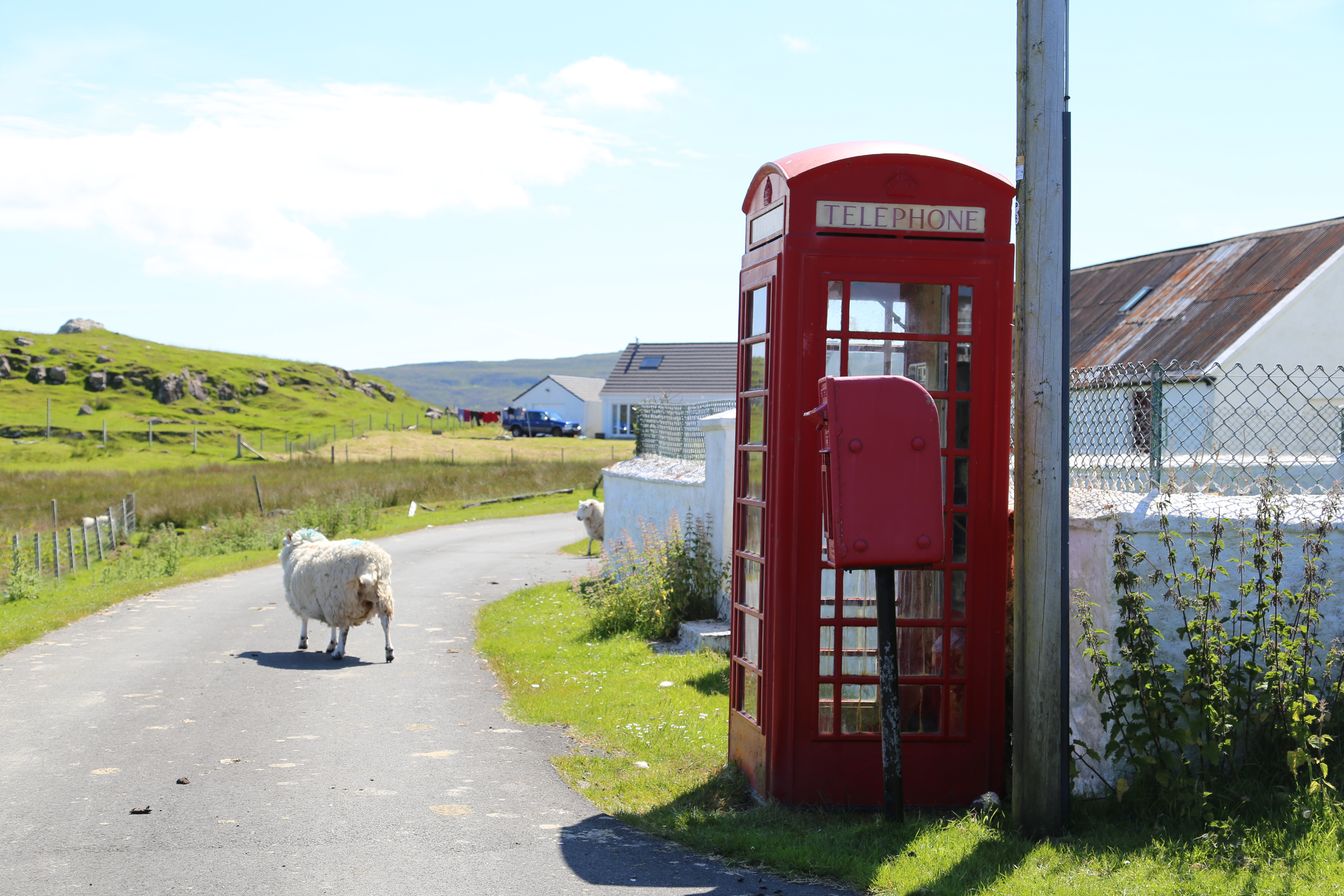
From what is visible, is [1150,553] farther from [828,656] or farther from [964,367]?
[828,656]

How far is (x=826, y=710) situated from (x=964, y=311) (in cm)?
228

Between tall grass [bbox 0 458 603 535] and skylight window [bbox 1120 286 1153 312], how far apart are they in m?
20.3

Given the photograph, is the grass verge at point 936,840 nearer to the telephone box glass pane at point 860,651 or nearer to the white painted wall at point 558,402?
the telephone box glass pane at point 860,651

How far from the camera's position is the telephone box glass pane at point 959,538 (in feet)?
19.7

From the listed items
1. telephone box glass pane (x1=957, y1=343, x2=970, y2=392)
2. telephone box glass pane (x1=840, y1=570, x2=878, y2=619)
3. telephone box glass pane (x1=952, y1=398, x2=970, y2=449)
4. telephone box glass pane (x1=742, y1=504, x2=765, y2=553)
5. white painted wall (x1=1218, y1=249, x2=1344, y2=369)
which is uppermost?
white painted wall (x1=1218, y1=249, x2=1344, y2=369)

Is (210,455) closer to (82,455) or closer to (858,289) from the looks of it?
(82,455)

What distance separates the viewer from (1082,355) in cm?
2533

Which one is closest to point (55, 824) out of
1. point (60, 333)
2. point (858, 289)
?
point (858, 289)

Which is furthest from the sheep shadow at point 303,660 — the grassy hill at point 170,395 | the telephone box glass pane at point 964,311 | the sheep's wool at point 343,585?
the grassy hill at point 170,395

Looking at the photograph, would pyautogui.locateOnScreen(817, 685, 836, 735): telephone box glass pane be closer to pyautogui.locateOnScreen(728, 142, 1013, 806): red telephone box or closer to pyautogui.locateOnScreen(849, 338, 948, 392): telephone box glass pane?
pyautogui.locateOnScreen(728, 142, 1013, 806): red telephone box

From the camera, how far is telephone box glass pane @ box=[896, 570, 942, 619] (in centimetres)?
599

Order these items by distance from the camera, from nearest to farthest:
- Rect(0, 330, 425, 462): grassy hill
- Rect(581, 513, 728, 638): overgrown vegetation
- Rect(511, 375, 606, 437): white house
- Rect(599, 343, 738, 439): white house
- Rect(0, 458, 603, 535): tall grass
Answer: Rect(581, 513, 728, 638): overgrown vegetation < Rect(0, 458, 603, 535): tall grass < Rect(599, 343, 738, 439): white house < Rect(0, 330, 425, 462): grassy hill < Rect(511, 375, 606, 437): white house

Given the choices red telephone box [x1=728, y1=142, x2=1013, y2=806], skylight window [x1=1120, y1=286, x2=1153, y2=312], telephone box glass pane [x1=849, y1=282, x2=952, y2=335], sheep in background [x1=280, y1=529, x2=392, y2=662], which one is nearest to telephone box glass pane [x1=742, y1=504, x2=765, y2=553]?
red telephone box [x1=728, y1=142, x2=1013, y2=806]

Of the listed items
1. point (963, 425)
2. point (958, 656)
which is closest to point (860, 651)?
point (958, 656)
